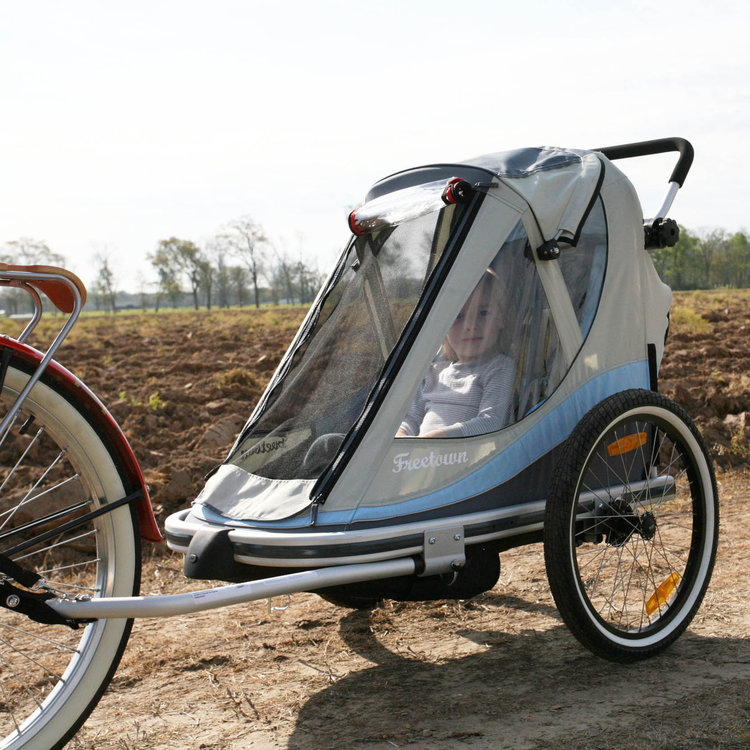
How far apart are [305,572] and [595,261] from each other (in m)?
1.70

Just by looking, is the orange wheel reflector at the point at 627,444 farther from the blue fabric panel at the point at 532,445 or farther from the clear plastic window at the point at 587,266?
the clear plastic window at the point at 587,266

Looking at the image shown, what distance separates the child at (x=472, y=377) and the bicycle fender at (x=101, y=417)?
943mm

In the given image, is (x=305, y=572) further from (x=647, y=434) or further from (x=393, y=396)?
(x=647, y=434)

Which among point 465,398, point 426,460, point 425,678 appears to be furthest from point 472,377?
point 425,678

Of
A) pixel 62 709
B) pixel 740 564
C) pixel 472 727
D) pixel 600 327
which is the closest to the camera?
pixel 62 709

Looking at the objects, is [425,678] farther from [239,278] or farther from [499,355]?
[239,278]

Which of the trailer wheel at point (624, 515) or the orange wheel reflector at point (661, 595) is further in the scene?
the orange wheel reflector at point (661, 595)

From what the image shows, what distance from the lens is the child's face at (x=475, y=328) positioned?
10.5 feet

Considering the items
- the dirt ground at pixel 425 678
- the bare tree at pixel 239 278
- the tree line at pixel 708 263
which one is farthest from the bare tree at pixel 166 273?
the dirt ground at pixel 425 678

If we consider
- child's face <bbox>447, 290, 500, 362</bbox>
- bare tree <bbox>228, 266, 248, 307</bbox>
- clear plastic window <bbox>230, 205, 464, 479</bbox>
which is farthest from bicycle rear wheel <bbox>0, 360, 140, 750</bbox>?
bare tree <bbox>228, 266, 248, 307</bbox>

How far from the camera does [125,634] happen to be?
267 cm

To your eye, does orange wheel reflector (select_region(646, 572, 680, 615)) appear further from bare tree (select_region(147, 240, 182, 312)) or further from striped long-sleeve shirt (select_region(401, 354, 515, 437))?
bare tree (select_region(147, 240, 182, 312))

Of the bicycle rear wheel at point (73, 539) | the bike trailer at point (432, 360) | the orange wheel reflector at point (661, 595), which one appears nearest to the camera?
the bicycle rear wheel at point (73, 539)

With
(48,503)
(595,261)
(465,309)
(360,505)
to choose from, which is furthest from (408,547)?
(48,503)
